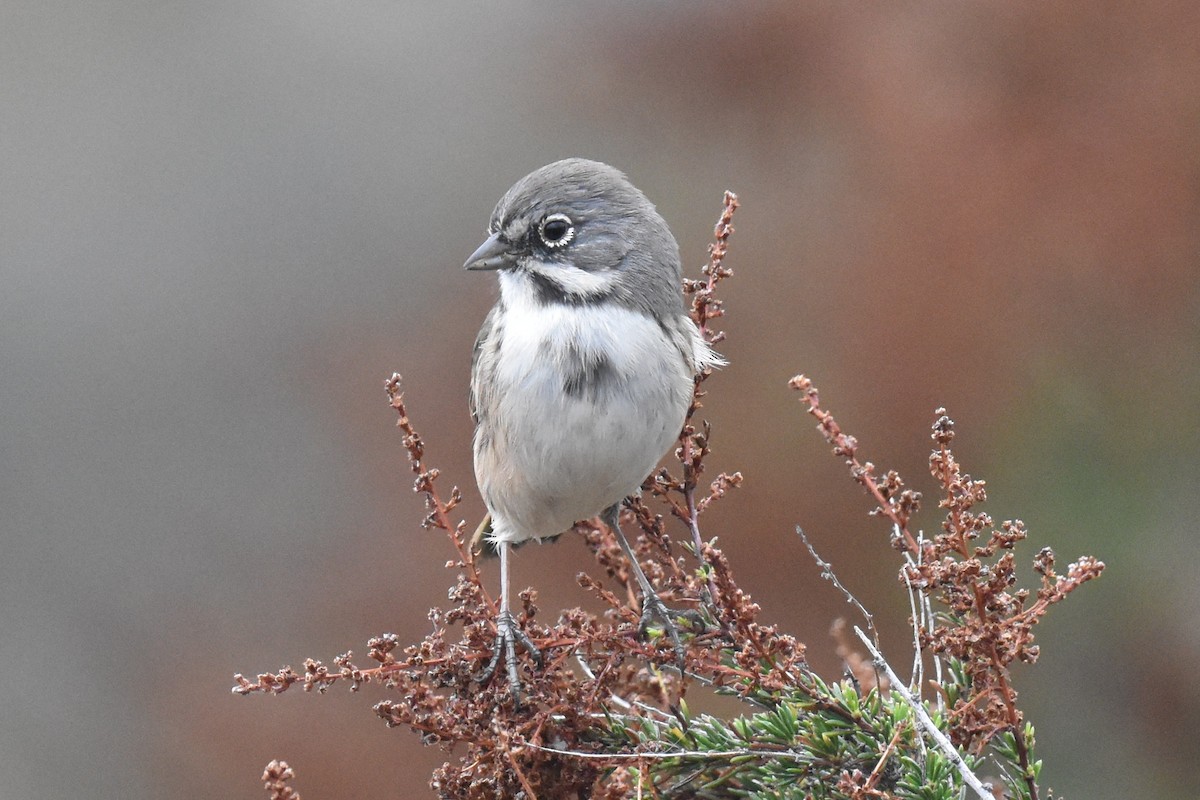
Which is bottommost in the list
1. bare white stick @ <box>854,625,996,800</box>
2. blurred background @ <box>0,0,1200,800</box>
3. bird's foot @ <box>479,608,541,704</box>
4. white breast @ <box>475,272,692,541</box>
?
bare white stick @ <box>854,625,996,800</box>

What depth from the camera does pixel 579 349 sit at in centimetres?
341

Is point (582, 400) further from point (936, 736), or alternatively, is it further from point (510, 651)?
point (936, 736)

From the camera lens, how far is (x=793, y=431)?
6.06 metres

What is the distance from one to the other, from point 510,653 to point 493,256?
1.27 m

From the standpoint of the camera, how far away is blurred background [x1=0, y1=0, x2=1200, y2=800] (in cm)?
564

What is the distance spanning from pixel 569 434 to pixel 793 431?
2.86 metres

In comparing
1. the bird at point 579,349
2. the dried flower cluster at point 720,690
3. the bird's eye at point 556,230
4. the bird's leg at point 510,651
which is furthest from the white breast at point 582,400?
the bird's leg at point 510,651

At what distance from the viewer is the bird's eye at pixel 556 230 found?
3.54 metres

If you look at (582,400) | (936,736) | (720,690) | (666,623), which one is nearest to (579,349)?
(582,400)

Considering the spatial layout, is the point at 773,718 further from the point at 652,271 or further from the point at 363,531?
the point at 363,531

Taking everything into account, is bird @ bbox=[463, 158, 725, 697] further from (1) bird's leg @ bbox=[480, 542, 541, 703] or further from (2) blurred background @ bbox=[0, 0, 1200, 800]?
(2) blurred background @ bbox=[0, 0, 1200, 800]

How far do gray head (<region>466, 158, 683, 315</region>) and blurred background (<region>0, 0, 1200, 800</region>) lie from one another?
262cm

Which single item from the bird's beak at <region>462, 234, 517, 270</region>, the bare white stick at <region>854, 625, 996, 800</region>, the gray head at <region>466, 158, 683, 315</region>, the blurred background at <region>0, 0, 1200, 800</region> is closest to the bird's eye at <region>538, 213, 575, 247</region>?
the gray head at <region>466, 158, 683, 315</region>

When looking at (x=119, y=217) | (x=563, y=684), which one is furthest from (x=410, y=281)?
(x=563, y=684)
